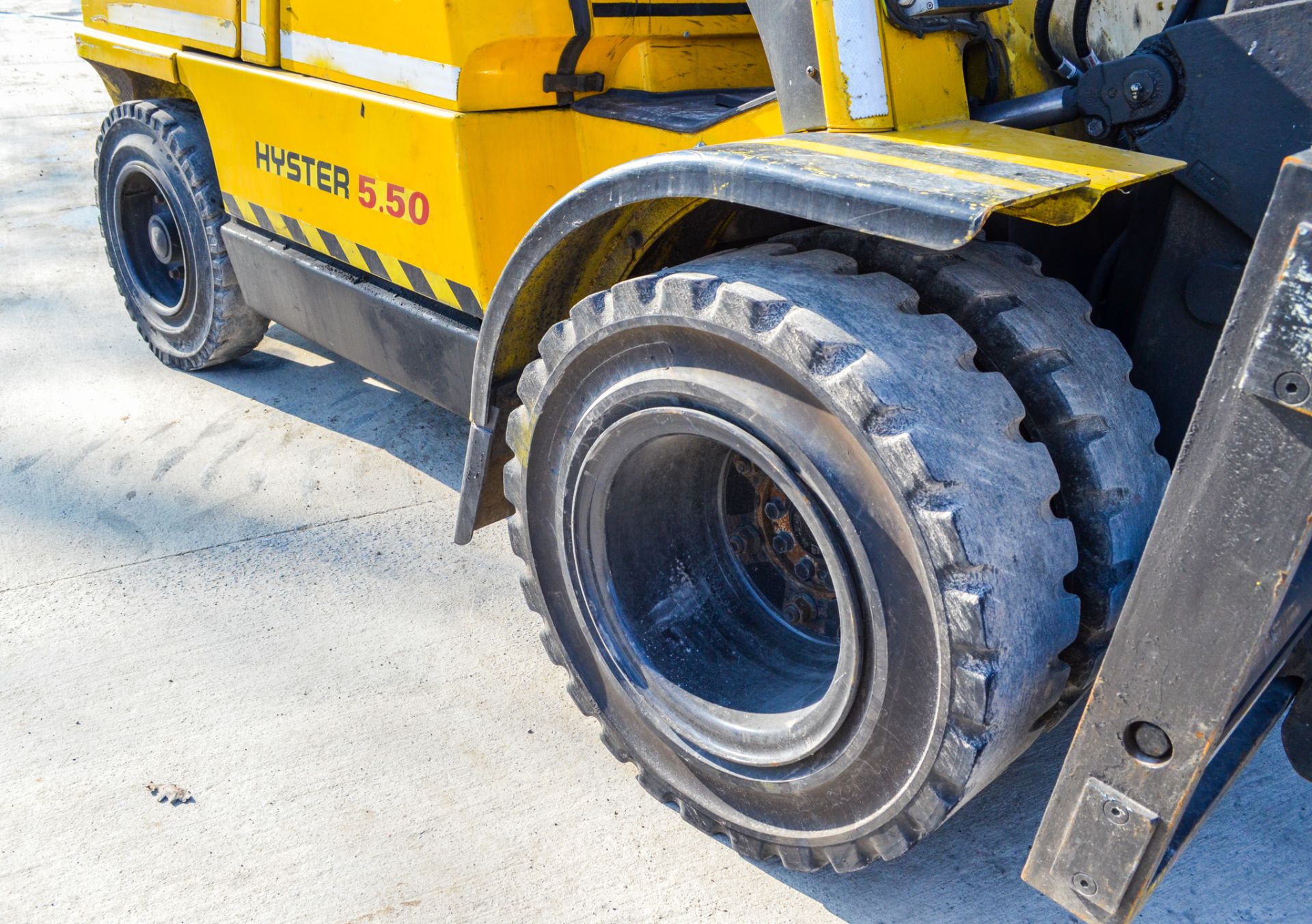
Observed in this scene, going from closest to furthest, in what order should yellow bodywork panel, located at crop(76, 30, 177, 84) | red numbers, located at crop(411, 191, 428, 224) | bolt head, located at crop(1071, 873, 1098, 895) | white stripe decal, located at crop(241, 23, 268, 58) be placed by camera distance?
1. bolt head, located at crop(1071, 873, 1098, 895)
2. red numbers, located at crop(411, 191, 428, 224)
3. white stripe decal, located at crop(241, 23, 268, 58)
4. yellow bodywork panel, located at crop(76, 30, 177, 84)

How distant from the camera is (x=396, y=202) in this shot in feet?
9.23

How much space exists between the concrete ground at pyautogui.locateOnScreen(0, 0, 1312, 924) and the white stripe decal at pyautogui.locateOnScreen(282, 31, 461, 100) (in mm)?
1390

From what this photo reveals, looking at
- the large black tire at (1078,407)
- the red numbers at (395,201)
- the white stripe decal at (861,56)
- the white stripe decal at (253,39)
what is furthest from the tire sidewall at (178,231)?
the large black tire at (1078,407)

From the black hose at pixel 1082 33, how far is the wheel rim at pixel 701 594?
106 cm

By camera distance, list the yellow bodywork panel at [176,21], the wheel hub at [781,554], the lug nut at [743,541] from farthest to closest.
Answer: the yellow bodywork panel at [176,21] → the lug nut at [743,541] → the wheel hub at [781,554]

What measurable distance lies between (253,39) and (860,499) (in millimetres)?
2483

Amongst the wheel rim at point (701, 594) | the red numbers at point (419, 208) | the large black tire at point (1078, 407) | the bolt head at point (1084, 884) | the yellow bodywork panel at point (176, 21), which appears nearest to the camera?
the bolt head at point (1084, 884)

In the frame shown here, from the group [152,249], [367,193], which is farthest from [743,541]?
[152,249]

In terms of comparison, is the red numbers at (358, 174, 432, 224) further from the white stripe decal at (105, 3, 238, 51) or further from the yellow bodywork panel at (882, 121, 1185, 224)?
the yellow bodywork panel at (882, 121, 1185, 224)

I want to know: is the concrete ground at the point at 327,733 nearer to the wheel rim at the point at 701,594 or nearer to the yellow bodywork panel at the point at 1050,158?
the wheel rim at the point at 701,594

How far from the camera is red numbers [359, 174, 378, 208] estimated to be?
113 inches

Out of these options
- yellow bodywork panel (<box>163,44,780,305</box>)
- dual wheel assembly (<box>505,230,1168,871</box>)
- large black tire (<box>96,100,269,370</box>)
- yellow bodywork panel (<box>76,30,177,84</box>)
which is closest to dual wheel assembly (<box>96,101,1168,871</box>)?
dual wheel assembly (<box>505,230,1168,871</box>)

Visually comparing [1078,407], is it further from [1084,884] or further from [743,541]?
[743,541]

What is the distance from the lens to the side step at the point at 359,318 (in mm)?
2936
